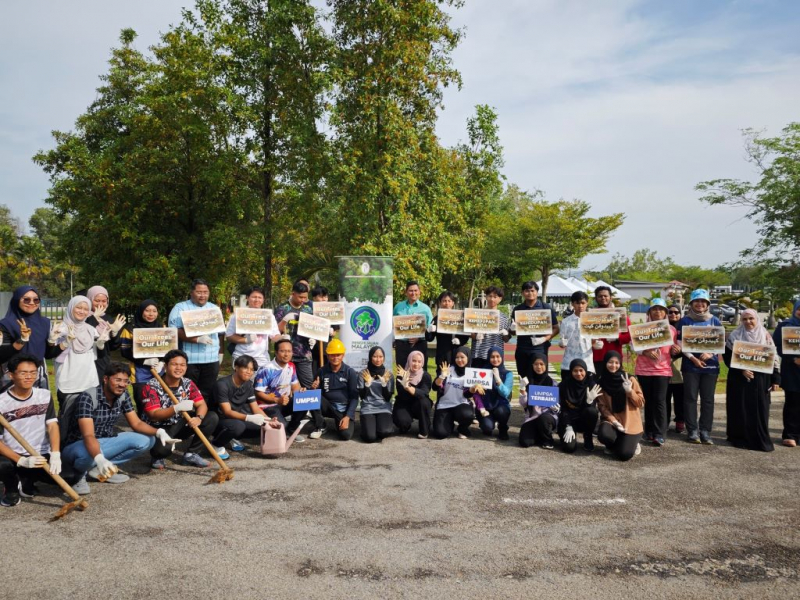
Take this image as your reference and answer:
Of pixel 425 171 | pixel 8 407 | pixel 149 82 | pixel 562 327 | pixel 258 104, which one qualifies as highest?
pixel 149 82

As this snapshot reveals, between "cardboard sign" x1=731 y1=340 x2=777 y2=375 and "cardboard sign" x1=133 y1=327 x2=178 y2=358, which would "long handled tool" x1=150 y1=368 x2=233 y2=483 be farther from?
"cardboard sign" x1=731 y1=340 x2=777 y2=375

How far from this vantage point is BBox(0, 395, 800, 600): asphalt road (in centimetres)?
397

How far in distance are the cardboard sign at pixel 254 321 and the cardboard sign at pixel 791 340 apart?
21.9ft

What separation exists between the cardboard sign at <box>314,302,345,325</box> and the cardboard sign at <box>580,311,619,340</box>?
3.38m

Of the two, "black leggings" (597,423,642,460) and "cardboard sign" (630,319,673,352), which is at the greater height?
"cardboard sign" (630,319,673,352)

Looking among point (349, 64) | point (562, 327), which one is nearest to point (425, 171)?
point (349, 64)

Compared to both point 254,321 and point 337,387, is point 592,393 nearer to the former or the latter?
point 337,387

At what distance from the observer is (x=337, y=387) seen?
323 inches

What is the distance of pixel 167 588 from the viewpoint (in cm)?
386

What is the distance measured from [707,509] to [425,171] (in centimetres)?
1032

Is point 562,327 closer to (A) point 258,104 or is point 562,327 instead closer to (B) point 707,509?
(B) point 707,509

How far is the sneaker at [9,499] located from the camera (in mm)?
5285

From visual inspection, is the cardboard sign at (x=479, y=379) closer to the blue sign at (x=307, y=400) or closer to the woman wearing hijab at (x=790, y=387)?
the blue sign at (x=307, y=400)

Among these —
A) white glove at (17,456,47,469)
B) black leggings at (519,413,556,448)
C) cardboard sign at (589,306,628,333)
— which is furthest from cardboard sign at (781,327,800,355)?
white glove at (17,456,47,469)
